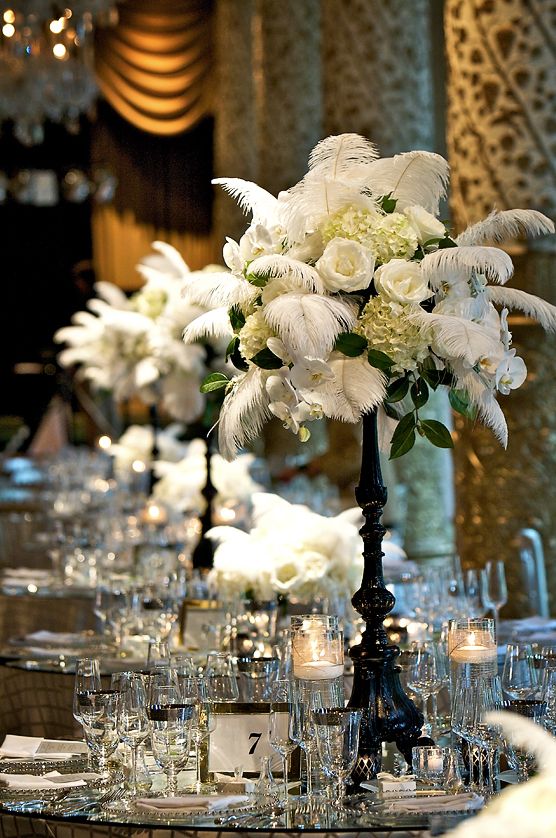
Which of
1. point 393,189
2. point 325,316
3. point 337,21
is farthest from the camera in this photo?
point 337,21

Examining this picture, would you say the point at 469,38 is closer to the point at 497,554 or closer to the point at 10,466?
the point at 497,554

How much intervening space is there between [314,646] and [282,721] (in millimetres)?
189

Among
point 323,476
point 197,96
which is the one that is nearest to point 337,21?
point 323,476

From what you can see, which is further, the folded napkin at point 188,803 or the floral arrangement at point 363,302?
the floral arrangement at point 363,302

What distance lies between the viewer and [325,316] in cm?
269

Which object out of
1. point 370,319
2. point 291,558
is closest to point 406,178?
point 370,319

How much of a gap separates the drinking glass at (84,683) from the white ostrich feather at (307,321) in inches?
27.5

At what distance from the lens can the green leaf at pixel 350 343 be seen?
2.76 meters

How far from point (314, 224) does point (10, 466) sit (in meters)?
9.08

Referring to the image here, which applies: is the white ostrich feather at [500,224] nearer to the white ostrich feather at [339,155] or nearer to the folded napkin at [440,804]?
the white ostrich feather at [339,155]

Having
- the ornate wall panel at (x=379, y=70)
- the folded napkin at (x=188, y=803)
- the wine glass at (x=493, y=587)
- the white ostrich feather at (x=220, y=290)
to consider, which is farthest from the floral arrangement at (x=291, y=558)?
the ornate wall panel at (x=379, y=70)

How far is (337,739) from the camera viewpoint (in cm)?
248

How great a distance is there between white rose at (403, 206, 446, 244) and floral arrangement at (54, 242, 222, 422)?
2.58 meters

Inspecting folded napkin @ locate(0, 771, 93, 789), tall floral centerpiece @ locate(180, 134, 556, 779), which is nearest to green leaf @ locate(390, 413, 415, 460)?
tall floral centerpiece @ locate(180, 134, 556, 779)
